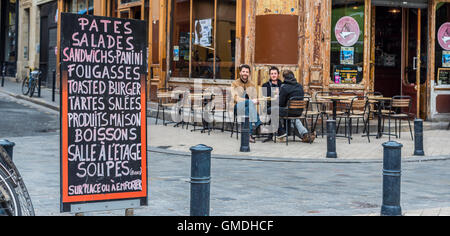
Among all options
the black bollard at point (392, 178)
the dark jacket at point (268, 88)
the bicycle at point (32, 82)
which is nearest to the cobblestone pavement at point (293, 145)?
the dark jacket at point (268, 88)

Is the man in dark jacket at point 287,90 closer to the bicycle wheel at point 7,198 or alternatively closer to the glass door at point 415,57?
the glass door at point 415,57

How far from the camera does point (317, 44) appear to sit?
14.3 meters

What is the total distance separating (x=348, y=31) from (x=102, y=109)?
402 inches

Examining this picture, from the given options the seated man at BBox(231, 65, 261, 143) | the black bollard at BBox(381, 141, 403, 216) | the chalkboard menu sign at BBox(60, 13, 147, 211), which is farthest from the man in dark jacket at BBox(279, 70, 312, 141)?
the chalkboard menu sign at BBox(60, 13, 147, 211)

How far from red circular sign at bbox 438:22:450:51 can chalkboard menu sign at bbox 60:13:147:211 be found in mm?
11512

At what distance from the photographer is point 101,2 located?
22.0m

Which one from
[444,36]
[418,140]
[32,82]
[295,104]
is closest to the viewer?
[418,140]

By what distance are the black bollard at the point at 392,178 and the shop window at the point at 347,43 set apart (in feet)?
29.5

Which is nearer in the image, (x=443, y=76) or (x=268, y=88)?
(x=268, y=88)

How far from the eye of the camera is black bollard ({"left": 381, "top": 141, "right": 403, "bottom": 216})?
5637mm

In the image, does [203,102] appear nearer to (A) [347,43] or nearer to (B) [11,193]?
(A) [347,43]

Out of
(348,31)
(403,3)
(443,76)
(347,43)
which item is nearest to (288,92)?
(347,43)

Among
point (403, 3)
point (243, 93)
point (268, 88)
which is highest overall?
point (403, 3)

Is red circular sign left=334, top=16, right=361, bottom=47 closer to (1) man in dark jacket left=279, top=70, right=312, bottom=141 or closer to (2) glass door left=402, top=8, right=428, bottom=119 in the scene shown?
Result: (2) glass door left=402, top=8, right=428, bottom=119
